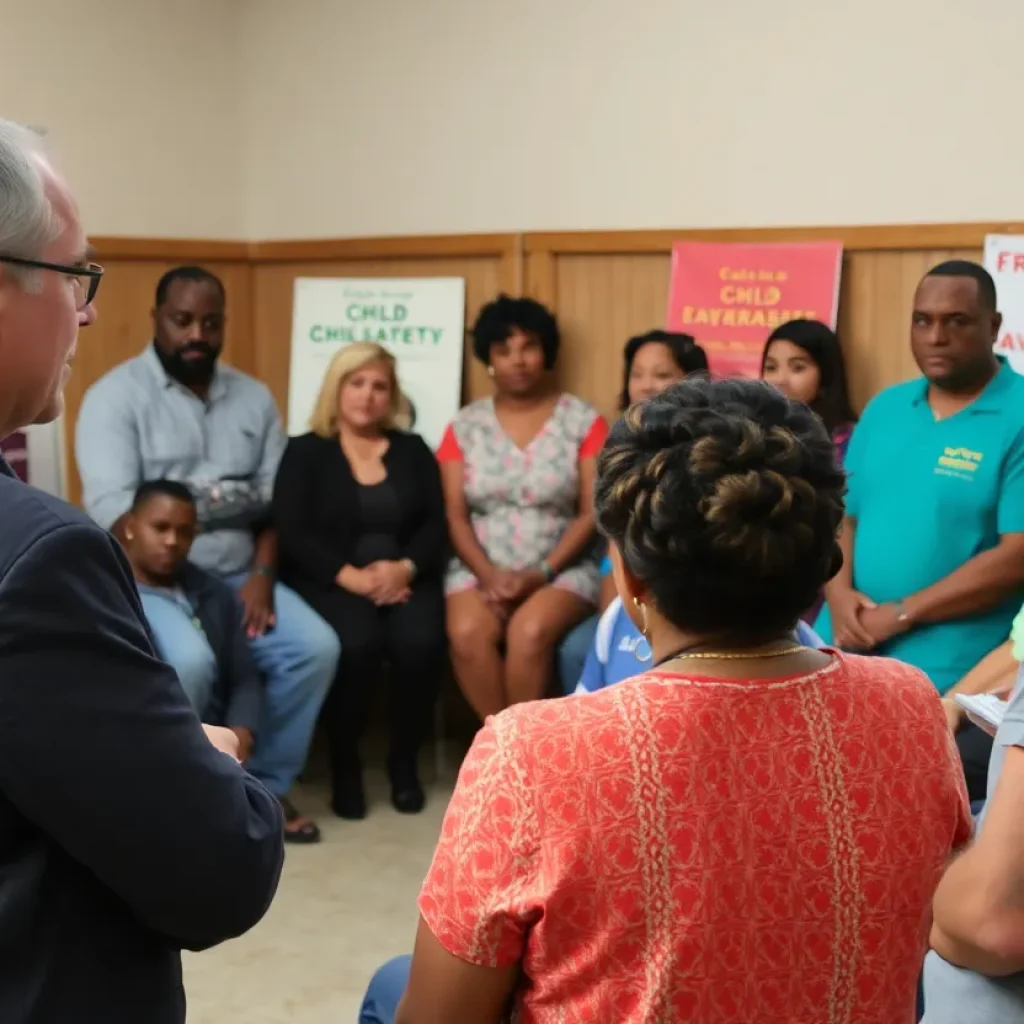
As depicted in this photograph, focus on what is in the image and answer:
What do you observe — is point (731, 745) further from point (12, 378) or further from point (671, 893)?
point (12, 378)

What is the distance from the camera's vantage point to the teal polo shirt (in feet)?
9.39

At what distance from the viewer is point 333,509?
3854 mm

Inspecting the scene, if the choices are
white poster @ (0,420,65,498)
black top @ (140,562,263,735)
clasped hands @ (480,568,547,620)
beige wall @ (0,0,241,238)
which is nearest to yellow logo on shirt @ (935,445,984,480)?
clasped hands @ (480,568,547,620)

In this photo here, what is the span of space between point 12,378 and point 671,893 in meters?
0.66

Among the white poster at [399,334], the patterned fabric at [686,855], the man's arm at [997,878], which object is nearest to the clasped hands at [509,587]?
the white poster at [399,334]

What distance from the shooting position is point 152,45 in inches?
175

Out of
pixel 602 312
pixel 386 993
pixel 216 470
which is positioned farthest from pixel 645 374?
pixel 386 993

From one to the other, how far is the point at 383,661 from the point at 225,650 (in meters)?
0.54

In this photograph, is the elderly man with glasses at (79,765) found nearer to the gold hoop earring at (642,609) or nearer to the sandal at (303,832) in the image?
the gold hoop earring at (642,609)

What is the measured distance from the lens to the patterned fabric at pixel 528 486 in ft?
12.6

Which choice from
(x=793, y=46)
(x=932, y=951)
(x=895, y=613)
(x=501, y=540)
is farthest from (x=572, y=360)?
(x=932, y=951)

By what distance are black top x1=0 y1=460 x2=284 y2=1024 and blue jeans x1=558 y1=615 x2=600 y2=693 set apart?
8.55 ft

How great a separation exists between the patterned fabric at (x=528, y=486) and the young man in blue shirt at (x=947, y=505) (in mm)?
993

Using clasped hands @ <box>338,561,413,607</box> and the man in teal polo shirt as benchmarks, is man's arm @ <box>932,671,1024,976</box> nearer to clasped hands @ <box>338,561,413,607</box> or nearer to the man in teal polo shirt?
the man in teal polo shirt
